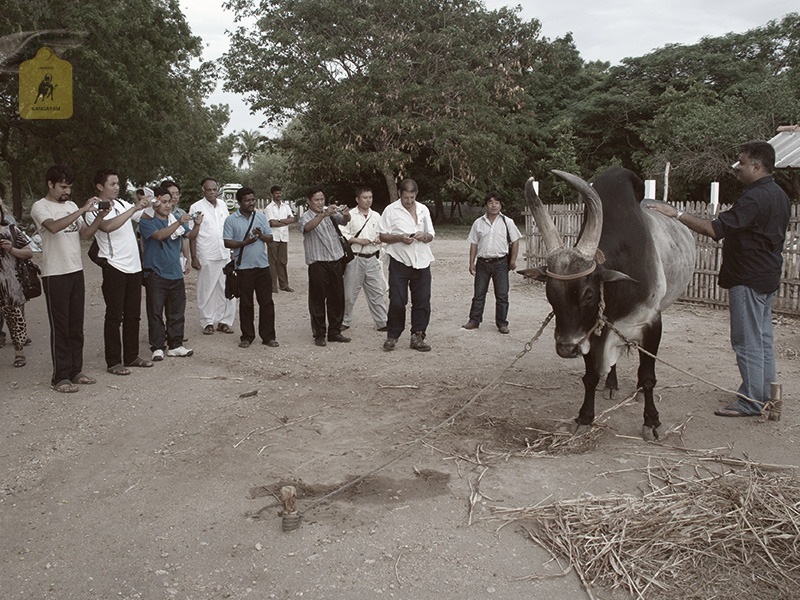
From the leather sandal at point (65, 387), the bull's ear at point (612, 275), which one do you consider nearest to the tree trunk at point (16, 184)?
the leather sandal at point (65, 387)

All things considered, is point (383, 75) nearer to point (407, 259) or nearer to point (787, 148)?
point (787, 148)

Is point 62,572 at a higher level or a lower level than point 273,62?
lower

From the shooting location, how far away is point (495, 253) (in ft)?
27.7

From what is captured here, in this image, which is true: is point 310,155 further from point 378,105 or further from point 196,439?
point 196,439

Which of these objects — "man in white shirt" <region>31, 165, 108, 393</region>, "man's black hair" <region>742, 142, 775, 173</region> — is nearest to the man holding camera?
"man in white shirt" <region>31, 165, 108, 393</region>

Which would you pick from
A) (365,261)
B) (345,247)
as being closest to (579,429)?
(345,247)

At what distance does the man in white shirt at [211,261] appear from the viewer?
27.8ft

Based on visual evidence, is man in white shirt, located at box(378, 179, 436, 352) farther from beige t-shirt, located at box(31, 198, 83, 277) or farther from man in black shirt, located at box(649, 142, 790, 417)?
beige t-shirt, located at box(31, 198, 83, 277)

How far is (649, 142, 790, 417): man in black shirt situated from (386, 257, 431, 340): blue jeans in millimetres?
2997

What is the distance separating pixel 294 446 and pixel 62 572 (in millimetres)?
1779

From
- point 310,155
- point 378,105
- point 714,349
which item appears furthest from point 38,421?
point 310,155

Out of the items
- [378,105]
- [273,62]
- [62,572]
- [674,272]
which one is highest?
[273,62]

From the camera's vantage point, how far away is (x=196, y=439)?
4.86m

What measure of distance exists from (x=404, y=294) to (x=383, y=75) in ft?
58.1
